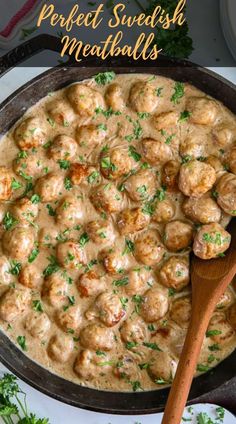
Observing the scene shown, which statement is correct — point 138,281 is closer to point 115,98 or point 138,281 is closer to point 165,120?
point 165,120

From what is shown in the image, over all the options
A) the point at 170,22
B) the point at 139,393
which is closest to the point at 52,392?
the point at 139,393

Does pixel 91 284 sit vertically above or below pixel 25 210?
below

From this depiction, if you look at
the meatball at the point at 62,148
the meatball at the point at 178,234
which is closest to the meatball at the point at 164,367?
the meatball at the point at 178,234

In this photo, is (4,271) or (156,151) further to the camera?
(4,271)

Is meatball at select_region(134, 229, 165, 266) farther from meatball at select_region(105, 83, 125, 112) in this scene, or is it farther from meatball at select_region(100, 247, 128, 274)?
meatball at select_region(105, 83, 125, 112)

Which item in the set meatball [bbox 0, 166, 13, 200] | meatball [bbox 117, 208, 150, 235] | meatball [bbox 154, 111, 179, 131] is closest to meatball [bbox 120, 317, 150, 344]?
meatball [bbox 117, 208, 150, 235]

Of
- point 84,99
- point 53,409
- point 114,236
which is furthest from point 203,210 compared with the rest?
point 53,409

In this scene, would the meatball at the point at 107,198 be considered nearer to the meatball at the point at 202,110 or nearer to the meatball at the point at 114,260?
the meatball at the point at 114,260
